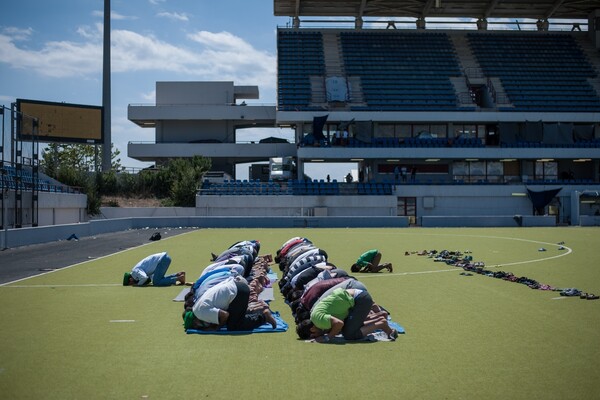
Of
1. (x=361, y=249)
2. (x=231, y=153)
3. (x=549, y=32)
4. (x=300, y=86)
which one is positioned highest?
(x=549, y=32)

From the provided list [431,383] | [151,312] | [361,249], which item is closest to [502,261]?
[361,249]

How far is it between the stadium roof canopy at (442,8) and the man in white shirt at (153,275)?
55.2 m

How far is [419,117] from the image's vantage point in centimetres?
5991

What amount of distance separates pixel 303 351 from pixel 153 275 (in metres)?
7.54

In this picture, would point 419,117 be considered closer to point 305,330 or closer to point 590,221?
point 590,221

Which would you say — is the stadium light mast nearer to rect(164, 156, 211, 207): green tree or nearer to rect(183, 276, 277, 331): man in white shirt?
rect(164, 156, 211, 207): green tree

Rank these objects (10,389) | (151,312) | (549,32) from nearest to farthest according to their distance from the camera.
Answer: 1. (10,389)
2. (151,312)
3. (549,32)

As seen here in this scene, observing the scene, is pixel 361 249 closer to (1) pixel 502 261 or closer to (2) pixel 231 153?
(1) pixel 502 261

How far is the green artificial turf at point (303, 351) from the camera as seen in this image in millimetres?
6574

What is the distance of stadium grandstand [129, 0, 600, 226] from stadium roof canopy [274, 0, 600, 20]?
0.19 metres

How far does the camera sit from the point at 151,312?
11258 millimetres

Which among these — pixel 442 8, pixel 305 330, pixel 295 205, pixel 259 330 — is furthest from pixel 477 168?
pixel 305 330

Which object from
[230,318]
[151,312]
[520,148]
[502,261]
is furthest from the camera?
[520,148]

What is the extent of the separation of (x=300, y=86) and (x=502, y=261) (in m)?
45.6
